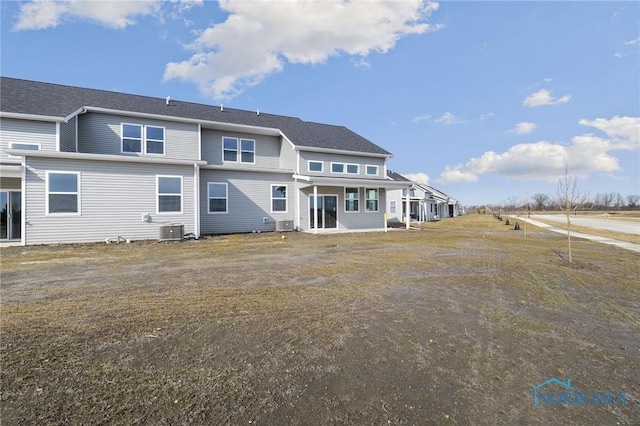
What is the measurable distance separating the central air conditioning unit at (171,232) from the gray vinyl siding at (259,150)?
19.5 feet

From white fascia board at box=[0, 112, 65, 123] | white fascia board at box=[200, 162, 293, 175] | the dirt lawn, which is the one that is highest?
white fascia board at box=[0, 112, 65, 123]

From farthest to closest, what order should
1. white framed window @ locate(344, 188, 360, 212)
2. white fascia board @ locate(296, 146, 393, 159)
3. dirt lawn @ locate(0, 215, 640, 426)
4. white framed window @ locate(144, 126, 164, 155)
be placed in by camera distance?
white framed window @ locate(344, 188, 360, 212)
white fascia board @ locate(296, 146, 393, 159)
white framed window @ locate(144, 126, 164, 155)
dirt lawn @ locate(0, 215, 640, 426)

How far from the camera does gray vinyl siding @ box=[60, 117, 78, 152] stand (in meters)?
14.0

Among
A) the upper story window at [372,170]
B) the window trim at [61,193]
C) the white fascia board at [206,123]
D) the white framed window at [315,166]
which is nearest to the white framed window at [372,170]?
the upper story window at [372,170]

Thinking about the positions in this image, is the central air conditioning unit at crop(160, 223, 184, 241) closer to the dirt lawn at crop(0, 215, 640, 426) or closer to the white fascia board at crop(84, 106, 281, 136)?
the dirt lawn at crop(0, 215, 640, 426)

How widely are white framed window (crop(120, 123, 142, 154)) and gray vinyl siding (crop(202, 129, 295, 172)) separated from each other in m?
3.38

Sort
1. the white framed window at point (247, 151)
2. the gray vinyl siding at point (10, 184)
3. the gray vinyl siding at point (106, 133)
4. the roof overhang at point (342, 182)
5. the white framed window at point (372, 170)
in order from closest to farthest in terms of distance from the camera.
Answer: the gray vinyl siding at point (10, 184), the gray vinyl siding at point (106, 133), the roof overhang at point (342, 182), the white framed window at point (247, 151), the white framed window at point (372, 170)

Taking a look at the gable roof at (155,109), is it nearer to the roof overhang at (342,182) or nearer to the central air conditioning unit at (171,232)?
the roof overhang at (342,182)

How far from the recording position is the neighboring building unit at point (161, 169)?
12172 millimetres

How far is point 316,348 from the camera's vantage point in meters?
3.32

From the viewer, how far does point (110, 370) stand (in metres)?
2.82

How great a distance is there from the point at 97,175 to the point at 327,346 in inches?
539

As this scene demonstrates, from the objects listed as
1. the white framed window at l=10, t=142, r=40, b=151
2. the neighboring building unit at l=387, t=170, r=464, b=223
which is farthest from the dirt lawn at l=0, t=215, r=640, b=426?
the neighboring building unit at l=387, t=170, r=464, b=223

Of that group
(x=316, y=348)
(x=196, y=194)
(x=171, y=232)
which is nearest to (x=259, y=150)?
(x=196, y=194)
